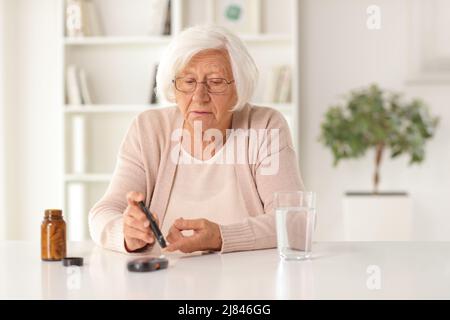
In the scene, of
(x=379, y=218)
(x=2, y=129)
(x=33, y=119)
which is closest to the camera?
(x=379, y=218)

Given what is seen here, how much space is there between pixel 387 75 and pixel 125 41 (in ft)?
5.08

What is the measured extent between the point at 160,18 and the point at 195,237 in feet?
9.68

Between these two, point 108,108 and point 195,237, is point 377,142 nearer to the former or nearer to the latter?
point 108,108

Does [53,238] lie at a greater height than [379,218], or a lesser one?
greater

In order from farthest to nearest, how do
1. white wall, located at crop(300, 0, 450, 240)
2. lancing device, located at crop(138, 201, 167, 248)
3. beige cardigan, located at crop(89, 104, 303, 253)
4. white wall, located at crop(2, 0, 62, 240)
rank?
white wall, located at crop(2, 0, 62, 240)
white wall, located at crop(300, 0, 450, 240)
beige cardigan, located at crop(89, 104, 303, 253)
lancing device, located at crop(138, 201, 167, 248)

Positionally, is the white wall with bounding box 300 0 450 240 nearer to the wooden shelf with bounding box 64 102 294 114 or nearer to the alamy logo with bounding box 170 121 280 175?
the wooden shelf with bounding box 64 102 294 114

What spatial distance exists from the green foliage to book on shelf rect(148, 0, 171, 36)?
3.47 ft

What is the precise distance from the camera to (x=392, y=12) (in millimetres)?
4473

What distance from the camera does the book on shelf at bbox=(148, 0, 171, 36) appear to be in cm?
437

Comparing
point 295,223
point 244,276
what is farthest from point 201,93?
point 244,276

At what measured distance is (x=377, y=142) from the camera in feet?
13.8

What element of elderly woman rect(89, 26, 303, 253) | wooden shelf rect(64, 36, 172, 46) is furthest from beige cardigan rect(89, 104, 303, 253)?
wooden shelf rect(64, 36, 172, 46)

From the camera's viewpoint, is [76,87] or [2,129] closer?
[76,87]

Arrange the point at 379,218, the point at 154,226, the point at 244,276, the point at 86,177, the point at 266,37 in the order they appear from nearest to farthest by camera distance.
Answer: the point at 244,276 < the point at 154,226 < the point at 379,218 < the point at 266,37 < the point at 86,177
